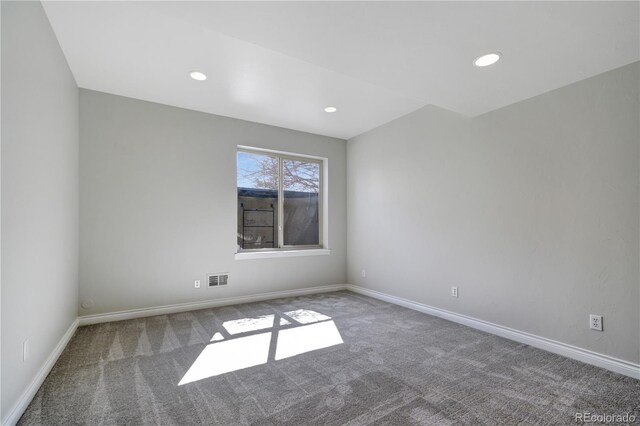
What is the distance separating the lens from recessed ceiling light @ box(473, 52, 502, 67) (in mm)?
2180

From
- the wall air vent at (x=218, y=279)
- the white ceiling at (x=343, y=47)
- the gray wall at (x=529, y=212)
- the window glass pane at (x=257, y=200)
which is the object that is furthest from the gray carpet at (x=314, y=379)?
the white ceiling at (x=343, y=47)

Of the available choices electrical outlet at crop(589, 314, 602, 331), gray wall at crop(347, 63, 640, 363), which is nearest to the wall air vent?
gray wall at crop(347, 63, 640, 363)

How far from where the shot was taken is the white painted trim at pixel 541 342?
2.26 m

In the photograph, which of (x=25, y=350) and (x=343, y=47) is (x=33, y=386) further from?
(x=343, y=47)

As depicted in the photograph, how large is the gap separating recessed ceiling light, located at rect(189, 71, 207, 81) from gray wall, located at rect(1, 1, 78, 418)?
3.40ft

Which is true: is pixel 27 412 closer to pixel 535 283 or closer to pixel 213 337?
pixel 213 337

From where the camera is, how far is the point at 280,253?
15.0 feet

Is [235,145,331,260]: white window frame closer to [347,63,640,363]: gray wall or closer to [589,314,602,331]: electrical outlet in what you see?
[347,63,640,363]: gray wall

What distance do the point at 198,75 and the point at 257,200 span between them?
199 cm

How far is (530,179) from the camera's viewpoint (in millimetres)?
2830

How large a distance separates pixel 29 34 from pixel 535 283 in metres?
4.31

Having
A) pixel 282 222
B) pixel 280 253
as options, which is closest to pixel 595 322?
pixel 280 253

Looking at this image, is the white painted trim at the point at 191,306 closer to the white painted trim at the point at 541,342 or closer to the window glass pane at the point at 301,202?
the window glass pane at the point at 301,202

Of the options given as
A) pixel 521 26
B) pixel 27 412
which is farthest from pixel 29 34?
pixel 521 26
